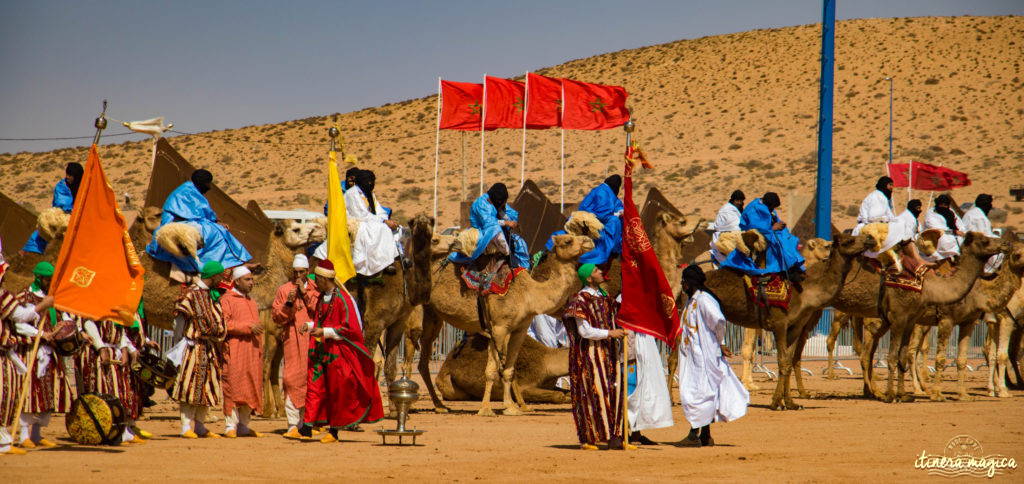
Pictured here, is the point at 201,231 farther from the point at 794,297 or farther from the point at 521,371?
the point at 794,297

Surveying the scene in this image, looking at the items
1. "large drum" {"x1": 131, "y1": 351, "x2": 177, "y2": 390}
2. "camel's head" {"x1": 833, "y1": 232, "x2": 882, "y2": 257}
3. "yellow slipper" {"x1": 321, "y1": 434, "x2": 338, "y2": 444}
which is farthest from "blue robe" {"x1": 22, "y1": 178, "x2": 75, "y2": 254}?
"camel's head" {"x1": 833, "y1": 232, "x2": 882, "y2": 257}

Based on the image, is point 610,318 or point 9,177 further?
point 9,177

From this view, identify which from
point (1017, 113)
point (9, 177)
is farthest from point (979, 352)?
point (9, 177)

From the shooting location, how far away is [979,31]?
3337 inches

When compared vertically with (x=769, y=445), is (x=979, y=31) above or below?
above

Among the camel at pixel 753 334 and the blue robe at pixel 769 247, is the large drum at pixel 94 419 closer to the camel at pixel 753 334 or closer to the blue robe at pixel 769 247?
the blue robe at pixel 769 247

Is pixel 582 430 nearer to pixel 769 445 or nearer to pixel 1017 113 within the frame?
pixel 769 445

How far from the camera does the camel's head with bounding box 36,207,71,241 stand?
12945mm

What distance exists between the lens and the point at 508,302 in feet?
46.1

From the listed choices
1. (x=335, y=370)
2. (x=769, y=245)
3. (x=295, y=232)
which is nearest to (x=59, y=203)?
(x=295, y=232)

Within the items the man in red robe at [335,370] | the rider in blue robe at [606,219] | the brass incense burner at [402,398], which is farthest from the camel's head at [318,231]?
the rider in blue robe at [606,219]

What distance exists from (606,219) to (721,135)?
5988 centimetres

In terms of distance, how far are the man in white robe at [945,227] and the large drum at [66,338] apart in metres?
13.0

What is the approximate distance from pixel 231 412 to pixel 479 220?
4.23 meters
